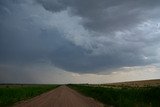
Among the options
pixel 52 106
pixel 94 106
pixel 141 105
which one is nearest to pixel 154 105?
pixel 141 105

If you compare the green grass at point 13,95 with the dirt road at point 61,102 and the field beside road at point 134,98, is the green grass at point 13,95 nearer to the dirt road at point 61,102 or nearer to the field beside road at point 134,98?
the dirt road at point 61,102

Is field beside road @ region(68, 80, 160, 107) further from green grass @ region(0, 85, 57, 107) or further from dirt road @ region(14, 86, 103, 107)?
green grass @ region(0, 85, 57, 107)

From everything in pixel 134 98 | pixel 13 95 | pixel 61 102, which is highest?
pixel 13 95

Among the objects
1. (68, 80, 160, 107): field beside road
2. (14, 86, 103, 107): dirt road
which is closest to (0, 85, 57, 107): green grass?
(14, 86, 103, 107): dirt road

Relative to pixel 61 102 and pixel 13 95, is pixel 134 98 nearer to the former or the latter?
pixel 61 102

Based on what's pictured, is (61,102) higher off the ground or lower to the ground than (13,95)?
lower

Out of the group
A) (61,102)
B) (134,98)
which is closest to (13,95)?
(61,102)

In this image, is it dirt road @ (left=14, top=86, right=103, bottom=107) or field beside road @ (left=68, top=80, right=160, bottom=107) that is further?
dirt road @ (left=14, top=86, right=103, bottom=107)

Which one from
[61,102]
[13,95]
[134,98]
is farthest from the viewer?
[13,95]

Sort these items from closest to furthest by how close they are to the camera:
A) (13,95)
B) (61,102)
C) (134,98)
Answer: (61,102)
(134,98)
(13,95)

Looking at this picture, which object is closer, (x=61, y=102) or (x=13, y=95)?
(x=61, y=102)

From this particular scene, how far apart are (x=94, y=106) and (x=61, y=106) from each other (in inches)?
115

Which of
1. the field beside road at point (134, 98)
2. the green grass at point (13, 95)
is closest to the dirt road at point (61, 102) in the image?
the field beside road at point (134, 98)

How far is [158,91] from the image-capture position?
105 ft
